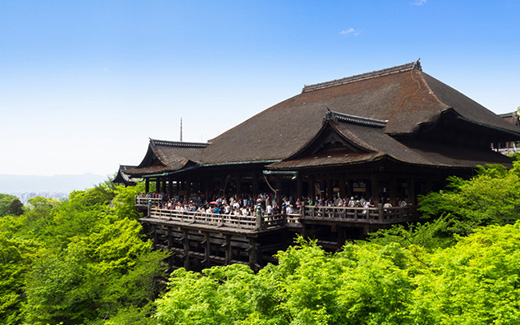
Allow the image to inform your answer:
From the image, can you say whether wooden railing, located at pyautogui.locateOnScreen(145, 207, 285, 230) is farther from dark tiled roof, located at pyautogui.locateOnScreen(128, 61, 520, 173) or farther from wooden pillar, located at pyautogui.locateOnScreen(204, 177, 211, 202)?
dark tiled roof, located at pyautogui.locateOnScreen(128, 61, 520, 173)

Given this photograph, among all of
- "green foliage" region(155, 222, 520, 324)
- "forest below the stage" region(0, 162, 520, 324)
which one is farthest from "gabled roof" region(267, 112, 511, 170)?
"green foliage" region(155, 222, 520, 324)

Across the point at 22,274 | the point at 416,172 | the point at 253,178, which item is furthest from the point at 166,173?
the point at 416,172

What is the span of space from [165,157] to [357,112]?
53.2ft

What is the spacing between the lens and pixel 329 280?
33.9 feet

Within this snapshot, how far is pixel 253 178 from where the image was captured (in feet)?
88.4

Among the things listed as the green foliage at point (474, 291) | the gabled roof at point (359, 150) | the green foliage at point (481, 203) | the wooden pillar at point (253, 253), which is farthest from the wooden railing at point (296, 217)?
the green foliage at point (474, 291)

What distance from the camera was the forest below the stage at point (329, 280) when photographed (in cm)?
873

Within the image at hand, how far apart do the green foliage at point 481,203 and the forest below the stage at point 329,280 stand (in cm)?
5

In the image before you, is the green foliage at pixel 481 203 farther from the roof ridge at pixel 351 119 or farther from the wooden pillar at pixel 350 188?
the roof ridge at pixel 351 119

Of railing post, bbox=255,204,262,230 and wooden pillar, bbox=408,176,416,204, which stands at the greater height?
wooden pillar, bbox=408,176,416,204

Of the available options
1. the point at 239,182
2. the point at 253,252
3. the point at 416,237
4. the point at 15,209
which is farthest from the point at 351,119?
the point at 15,209

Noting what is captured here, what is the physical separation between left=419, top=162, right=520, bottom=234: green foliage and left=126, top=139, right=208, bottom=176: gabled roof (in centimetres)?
1887

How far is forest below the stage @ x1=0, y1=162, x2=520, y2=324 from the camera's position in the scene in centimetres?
873

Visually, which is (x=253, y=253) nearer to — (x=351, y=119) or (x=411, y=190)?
(x=411, y=190)
